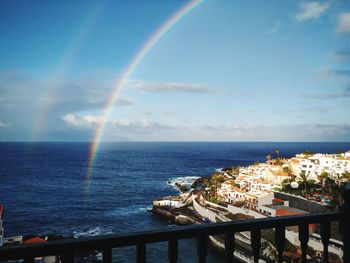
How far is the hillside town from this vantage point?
25.9 m

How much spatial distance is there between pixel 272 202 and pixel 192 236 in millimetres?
38665

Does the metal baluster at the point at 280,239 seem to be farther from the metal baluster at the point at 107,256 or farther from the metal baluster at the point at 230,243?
the metal baluster at the point at 107,256

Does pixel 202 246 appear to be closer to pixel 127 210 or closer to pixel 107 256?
pixel 107 256

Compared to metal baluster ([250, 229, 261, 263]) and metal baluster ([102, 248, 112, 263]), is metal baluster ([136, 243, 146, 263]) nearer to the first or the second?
metal baluster ([102, 248, 112, 263])

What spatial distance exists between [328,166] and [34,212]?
169ft

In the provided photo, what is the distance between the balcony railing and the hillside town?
21.3 m

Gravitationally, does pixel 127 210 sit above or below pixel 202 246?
below

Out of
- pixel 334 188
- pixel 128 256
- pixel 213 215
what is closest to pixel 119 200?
pixel 213 215

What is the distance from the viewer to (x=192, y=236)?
2352 mm

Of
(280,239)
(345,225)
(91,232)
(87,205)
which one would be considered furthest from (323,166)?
(280,239)

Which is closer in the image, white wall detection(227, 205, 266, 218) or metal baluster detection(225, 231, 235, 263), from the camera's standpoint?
metal baluster detection(225, 231, 235, 263)

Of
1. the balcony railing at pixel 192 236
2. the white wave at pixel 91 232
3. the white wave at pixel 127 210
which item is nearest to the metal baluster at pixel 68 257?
the balcony railing at pixel 192 236

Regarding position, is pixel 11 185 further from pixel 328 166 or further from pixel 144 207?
pixel 328 166

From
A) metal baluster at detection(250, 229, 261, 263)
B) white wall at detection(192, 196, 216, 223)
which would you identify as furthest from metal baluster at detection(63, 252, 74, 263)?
white wall at detection(192, 196, 216, 223)
